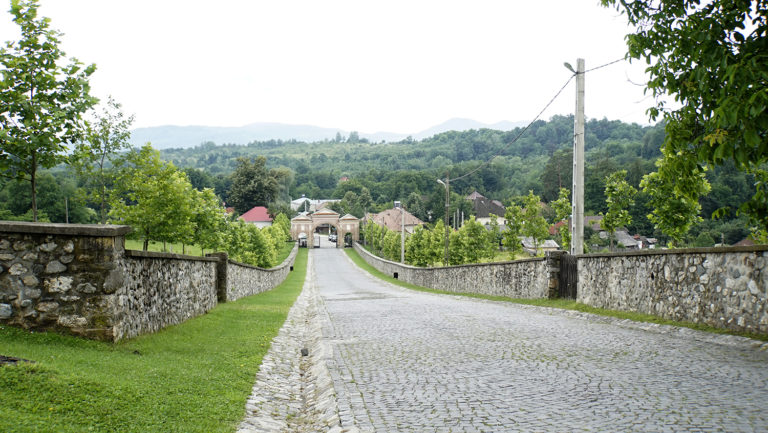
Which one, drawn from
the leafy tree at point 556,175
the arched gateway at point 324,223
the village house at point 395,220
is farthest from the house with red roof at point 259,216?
the leafy tree at point 556,175

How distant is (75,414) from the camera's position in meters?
4.25

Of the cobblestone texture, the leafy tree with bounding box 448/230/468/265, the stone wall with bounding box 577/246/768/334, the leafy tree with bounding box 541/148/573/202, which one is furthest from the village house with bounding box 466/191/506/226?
the cobblestone texture

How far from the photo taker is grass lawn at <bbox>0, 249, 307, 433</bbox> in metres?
4.21

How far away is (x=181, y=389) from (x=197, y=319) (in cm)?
650

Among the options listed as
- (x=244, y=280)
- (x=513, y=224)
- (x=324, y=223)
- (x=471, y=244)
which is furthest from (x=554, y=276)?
(x=324, y=223)

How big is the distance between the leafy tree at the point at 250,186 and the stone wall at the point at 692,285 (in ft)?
388

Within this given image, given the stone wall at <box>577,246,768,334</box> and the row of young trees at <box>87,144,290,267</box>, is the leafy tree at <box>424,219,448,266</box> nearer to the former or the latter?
the row of young trees at <box>87,144,290,267</box>

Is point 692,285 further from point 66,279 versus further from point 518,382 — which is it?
point 66,279

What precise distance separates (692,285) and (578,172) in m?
6.83

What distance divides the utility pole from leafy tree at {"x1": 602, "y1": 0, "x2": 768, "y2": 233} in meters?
8.17

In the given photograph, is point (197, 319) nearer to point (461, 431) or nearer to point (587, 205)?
point (461, 431)

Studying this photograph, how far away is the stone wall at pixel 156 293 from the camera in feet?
24.6

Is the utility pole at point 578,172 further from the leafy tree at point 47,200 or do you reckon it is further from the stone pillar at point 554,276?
the leafy tree at point 47,200

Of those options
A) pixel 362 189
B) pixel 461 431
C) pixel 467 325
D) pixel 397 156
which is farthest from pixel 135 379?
pixel 397 156
